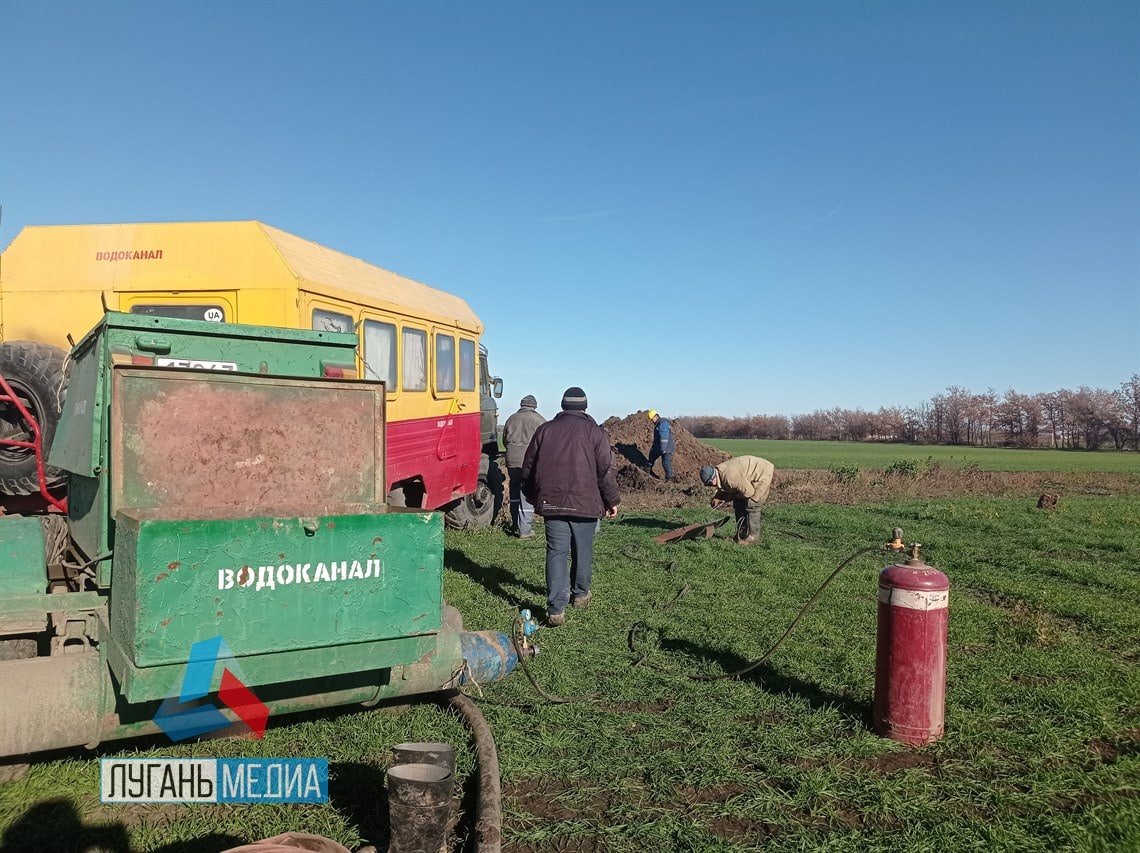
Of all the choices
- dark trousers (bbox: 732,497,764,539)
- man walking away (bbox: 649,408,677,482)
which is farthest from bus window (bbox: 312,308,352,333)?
man walking away (bbox: 649,408,677,482)

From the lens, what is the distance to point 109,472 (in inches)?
139

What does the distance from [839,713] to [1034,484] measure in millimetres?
21616

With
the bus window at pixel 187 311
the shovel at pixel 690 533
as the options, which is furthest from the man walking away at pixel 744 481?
the bus window at pixel 187 311

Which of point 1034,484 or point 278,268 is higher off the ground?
point 278,268

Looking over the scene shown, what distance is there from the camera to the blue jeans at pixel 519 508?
11602 millimetres

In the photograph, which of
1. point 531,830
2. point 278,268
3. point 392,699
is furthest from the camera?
point 278,268

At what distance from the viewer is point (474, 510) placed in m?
12.5

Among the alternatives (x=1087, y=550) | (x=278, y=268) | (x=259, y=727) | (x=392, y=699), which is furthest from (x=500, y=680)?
(x=1087, y=550)

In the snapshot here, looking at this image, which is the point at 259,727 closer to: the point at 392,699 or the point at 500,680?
the point at 392,699

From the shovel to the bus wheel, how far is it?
2.99 m

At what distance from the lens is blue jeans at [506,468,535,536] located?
11.6 meters

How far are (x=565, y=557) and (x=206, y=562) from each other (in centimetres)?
418

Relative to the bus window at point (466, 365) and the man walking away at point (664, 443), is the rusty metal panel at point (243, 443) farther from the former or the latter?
the man walking away at point (664, 443)

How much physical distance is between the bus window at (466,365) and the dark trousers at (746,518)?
422 centimetres
